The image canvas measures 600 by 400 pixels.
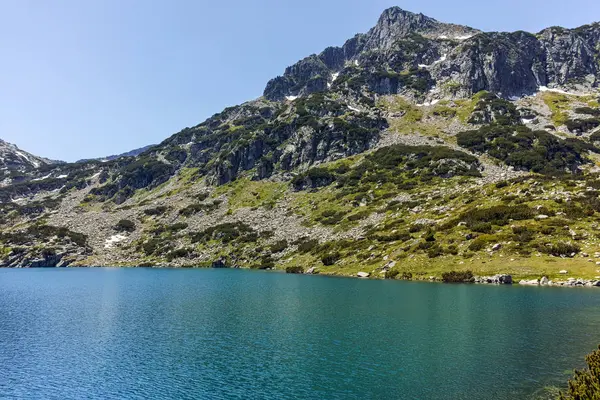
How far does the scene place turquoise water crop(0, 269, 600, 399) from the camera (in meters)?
24.3

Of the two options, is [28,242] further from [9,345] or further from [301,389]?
[301,389]

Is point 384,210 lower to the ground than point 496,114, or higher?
lower

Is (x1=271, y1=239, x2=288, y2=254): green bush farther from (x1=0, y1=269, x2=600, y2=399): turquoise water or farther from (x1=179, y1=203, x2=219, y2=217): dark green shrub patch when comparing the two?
(x1=179, y1=203, x2=219, y2=217): dark green shrub patch

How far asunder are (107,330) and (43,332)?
632 centimetres

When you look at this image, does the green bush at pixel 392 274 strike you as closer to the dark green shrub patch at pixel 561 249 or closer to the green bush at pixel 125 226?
the dark green shrub patch at pixel 561 249

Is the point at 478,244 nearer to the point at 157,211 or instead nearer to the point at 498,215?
the point at 498,215

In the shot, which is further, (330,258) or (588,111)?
(588,111)

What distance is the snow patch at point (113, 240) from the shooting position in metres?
143

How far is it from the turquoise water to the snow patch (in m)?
88.3

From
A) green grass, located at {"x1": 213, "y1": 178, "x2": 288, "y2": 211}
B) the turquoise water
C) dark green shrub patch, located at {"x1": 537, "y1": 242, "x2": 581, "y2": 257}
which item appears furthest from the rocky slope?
the turquoise water

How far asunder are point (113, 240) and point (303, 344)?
13734 centimetres

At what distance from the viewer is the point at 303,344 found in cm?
3306

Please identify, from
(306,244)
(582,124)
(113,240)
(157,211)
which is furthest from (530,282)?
(582,124)

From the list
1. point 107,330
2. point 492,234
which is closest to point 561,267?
point 492,234
